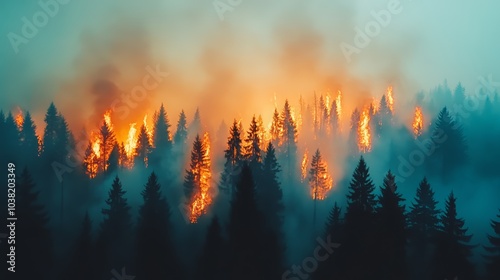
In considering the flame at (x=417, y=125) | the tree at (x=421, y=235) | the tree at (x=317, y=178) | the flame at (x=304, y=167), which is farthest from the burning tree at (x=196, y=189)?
the flame at (x=417, y=125)

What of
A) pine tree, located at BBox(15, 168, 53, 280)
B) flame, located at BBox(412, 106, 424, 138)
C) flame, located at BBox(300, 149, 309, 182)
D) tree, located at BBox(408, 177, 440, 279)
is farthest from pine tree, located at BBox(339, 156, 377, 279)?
flame, located at BBox(412, 106, 424, 138)

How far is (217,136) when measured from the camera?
357 feet

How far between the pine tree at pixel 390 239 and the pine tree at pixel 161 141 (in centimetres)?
5754

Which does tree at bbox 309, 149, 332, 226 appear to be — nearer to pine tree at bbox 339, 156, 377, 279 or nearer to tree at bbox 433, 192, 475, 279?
pine tree at bbox 339, 156, 377, 279

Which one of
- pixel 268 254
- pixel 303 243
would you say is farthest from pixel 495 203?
pixel 268 254

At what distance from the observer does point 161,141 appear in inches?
3263

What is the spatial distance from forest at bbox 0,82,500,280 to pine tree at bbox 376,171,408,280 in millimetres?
107

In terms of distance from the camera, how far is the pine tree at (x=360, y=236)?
28172 mm

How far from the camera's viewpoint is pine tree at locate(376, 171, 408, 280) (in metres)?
27.9

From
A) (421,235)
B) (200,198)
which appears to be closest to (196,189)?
(200,198)

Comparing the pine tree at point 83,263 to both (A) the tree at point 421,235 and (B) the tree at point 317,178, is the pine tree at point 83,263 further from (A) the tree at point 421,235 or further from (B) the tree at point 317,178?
(B) the tree at point 317,178

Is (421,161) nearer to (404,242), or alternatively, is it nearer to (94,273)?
(404,242)

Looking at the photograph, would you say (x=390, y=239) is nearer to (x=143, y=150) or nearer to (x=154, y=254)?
(x=154, y=254)

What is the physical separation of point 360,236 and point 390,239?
2476mm
